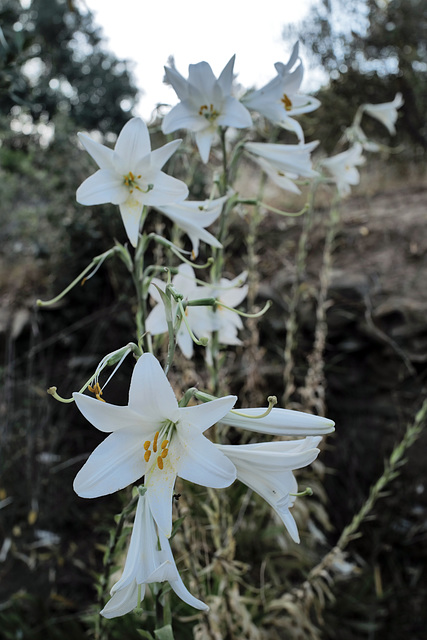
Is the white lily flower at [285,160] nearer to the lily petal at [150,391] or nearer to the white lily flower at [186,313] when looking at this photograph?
the white lily flower at [186,313]

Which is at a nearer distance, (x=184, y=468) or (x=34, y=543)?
(x=184, y=468)

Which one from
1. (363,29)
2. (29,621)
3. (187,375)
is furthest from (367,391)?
(363,29)

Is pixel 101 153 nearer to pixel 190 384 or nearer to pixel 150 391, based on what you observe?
pixel 150 391

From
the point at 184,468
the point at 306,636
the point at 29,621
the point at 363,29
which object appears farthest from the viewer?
the point at 363,29

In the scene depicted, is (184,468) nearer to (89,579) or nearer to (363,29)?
(89,579)

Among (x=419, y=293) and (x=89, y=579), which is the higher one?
(x=419, y=293)

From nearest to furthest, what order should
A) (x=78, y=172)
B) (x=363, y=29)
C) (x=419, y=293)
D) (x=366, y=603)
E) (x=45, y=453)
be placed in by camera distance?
(x=366, y=603)
(x=45, y=453)
(x=419, y=293)
(x=78, y=172)
(x=363, y=29)
